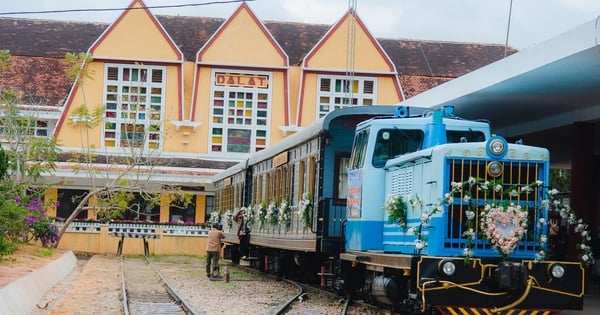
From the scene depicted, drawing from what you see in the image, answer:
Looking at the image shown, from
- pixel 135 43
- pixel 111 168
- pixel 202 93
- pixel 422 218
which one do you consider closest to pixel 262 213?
pixel 422 218

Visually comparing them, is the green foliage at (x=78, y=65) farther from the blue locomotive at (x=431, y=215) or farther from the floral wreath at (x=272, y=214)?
the blue locomotive at (x=431, y=215)

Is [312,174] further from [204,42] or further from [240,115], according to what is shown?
[204,42]

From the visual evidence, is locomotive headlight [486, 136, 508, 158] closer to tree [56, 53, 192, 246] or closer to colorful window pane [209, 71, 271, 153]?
tree [56, 53, 192, 246]

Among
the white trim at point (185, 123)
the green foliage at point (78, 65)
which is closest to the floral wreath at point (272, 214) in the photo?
the green foliage at point (78, 65)

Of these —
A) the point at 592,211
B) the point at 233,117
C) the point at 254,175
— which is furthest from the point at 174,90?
the point at 592,211

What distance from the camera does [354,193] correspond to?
1582 centimetres

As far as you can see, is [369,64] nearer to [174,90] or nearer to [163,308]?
[174,90]

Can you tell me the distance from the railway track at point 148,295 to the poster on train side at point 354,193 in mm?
3033

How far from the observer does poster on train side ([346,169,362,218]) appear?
15484mm

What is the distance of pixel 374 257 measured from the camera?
14.5 m

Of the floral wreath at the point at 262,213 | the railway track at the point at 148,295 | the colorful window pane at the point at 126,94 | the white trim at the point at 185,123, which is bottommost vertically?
the railway track at the point at 148,295

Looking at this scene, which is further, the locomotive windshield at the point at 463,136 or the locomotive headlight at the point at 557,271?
the locomotive windshield at the point at 463,136

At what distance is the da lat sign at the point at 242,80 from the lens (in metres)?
44.0

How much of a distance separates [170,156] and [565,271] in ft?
108
